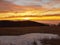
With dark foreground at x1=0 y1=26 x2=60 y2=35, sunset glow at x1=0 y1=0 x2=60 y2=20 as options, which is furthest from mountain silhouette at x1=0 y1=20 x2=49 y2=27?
sunset glow at x1=0 y1=0 x2=60 y2=20

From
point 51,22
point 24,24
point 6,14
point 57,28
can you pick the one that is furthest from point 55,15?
point 6,14

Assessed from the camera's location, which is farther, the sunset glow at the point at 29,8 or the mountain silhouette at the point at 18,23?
the mountain silhouette at the point at 18,23

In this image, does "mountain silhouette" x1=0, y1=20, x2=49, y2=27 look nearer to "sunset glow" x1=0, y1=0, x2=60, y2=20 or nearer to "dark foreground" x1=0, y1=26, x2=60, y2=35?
"dark foreground" x1=0, y1=26, x2=60, y2=35

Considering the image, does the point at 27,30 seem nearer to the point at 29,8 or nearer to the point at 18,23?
the point at 18,23

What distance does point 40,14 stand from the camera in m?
1.42

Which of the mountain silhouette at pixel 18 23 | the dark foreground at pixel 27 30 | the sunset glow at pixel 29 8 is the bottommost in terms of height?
the dark foreground at pixel 27 30

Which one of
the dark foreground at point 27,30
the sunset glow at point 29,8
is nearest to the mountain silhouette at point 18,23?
the dark foreground at point 27,30

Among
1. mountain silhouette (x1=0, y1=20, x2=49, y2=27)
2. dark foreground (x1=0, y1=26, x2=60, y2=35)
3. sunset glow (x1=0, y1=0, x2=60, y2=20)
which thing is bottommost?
dark foreground (x1=0, y1=26, x2=60, y2=35)

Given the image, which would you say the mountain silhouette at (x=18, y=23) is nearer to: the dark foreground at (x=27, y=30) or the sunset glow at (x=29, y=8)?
the dark foreground at (x=27, y=30)

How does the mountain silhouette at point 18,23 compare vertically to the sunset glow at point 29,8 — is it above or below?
below

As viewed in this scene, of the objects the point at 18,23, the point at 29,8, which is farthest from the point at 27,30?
the point at 29,8

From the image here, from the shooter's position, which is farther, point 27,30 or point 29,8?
point 27,30

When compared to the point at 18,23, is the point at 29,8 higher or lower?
higher

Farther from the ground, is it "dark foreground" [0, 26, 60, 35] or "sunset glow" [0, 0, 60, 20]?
"sunset glow" [0, 0, 60, 20]
